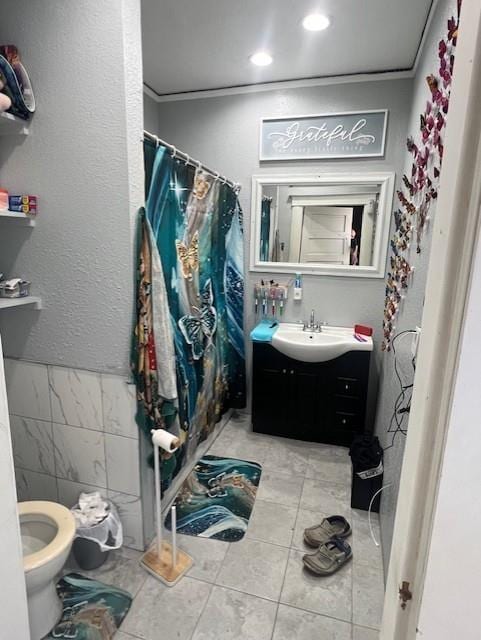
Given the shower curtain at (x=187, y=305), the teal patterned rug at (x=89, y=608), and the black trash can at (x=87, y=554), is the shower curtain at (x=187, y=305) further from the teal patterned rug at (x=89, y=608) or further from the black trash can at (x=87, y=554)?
the teal patterned rug at (x=89, y=608)

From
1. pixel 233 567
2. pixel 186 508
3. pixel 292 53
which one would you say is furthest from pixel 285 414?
pixel 292 53

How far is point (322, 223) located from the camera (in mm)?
2748

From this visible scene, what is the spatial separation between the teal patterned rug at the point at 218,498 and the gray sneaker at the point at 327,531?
341mm

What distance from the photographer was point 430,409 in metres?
0.54

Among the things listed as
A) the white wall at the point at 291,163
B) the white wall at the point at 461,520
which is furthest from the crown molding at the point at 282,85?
the white wall at the point at 461,520

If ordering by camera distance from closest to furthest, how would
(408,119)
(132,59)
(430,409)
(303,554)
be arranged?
(430,409) < (132,59) < (303,554) < (408,119)

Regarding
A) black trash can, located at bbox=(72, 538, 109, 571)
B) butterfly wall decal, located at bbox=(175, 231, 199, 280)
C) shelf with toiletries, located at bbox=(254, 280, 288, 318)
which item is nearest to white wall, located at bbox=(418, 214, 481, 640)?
black trash can, located at bbox=(72, 538, 109, 571)

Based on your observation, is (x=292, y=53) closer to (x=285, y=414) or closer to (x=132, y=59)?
(x=132, y=59)

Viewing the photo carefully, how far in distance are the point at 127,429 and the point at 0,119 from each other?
1.40 m

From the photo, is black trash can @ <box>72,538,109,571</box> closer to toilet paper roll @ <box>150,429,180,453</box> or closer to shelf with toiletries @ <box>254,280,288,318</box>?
toilet paper roll @ <box>150,429,180,453</box>

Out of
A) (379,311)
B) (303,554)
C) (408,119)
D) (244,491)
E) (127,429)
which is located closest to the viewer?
(127,429)

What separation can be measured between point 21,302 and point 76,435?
0.68m

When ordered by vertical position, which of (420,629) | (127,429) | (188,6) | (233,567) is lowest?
(233,567)

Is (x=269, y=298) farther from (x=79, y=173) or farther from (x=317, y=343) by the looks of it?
(x=79, y=173)
